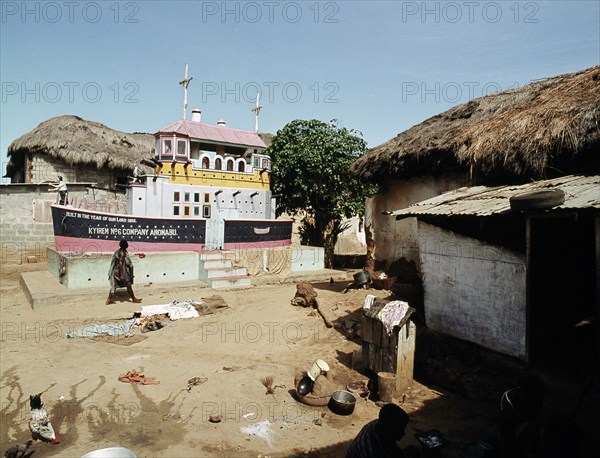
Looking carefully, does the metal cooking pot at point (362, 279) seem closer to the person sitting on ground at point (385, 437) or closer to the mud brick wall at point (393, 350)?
the mud brick wall at point (393, 350)

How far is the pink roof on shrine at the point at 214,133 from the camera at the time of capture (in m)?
18.9

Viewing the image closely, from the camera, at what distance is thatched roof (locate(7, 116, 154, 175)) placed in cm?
2092

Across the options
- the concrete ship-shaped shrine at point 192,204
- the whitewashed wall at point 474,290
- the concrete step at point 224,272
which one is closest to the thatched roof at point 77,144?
the concrete ship-shaped shrine at point 192,204

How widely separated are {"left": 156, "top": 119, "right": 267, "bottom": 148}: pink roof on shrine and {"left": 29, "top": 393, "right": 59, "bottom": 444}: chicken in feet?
46.6

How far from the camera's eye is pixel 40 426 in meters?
4.88

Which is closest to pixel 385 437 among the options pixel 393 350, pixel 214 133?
pixel 393 350

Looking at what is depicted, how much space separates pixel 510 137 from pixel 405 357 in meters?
4.90

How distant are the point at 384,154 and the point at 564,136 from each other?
523 cm

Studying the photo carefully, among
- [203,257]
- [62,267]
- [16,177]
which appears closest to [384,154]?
[203,257]

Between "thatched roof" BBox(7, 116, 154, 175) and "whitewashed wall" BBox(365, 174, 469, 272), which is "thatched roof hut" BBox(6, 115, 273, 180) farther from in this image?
"whitewashed wall" BBox(365, 174, 469, 272)

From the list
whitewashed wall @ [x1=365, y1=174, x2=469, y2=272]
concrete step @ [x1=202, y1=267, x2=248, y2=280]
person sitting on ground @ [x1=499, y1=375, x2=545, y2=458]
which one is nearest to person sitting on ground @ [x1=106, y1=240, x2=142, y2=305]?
concrete step @ [x1=202, y1=267, x2=248, y2=280]

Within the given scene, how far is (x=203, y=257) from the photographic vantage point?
15531mm

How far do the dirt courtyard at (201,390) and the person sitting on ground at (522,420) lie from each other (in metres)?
0.57

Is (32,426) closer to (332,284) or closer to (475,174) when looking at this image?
(475,174)
